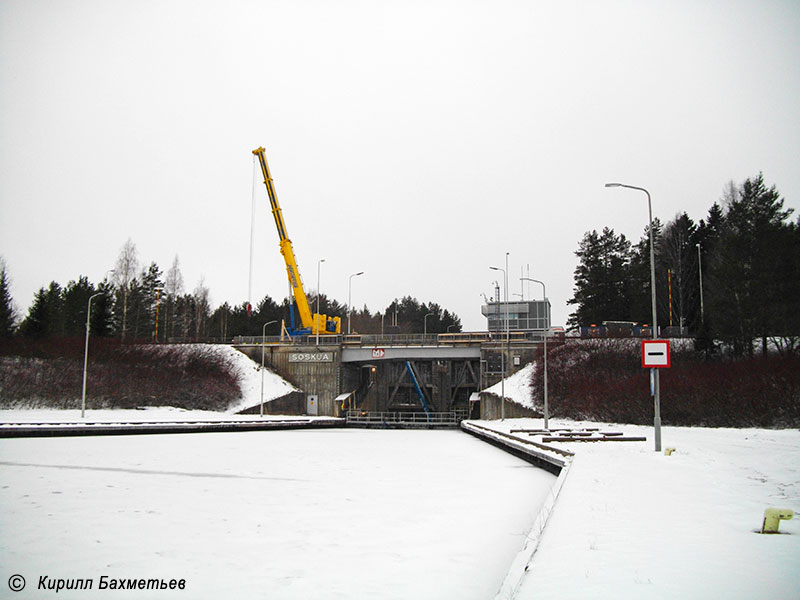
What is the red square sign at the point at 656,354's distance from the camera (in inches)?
776

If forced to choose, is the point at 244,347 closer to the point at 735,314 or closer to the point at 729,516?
the point at 735,314

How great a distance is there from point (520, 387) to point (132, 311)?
2041 inches

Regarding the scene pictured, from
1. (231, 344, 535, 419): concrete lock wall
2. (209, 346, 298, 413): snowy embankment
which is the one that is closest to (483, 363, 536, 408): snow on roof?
(231, 344, 535, 419): concrete lock wall

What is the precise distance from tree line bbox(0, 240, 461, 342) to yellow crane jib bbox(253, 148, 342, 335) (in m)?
2.03

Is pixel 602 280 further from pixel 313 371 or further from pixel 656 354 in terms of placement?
pixel 656 354

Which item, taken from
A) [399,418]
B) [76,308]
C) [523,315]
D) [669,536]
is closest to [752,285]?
[399,418]

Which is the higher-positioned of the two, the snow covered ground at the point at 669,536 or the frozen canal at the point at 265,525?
the snow covered ground at the point at 669,536

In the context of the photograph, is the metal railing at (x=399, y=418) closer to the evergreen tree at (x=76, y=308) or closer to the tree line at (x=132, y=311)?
the tree line at (x=132, y=311)

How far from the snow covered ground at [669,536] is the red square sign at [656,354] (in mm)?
4313

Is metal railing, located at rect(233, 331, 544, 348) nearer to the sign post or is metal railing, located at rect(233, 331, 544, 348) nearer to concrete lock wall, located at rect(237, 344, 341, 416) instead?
concrete lock wall, located at rect(237, 344, 341, 416)

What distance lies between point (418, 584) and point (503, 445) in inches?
889

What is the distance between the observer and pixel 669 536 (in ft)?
25.4

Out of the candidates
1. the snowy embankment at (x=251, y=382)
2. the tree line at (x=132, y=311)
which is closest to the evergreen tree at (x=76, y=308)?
the tree line at (x=132, y=311)

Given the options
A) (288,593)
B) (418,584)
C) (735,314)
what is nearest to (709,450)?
(418,584)
